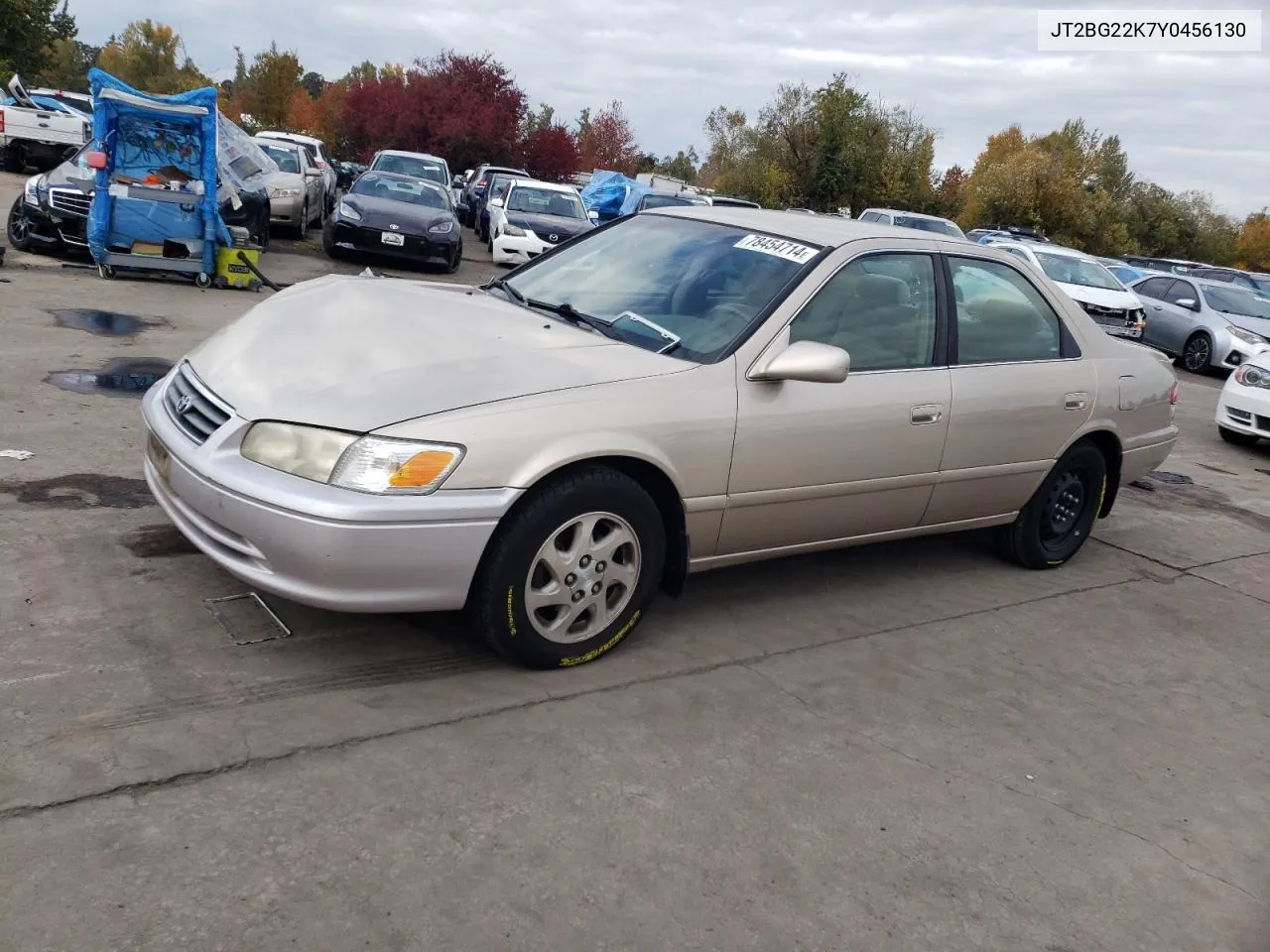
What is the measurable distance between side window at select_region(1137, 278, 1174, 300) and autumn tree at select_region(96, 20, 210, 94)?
57.5 meters

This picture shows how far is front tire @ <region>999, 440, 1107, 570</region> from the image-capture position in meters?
5.50

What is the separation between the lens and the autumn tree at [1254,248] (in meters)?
59.8

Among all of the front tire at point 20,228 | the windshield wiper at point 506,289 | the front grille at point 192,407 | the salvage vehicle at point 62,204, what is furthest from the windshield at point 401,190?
the front grille at point 192,407

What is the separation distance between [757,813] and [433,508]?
1.29 metres

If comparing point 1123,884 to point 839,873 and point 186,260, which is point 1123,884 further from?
point 186,260

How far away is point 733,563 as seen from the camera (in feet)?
14.1

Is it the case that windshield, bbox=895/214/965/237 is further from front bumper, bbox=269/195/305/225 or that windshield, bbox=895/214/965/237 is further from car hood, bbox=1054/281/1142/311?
front bumper, bbox=269/195/305/225

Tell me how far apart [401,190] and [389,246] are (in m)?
1.77

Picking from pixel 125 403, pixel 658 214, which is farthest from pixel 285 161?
pixel 658 214

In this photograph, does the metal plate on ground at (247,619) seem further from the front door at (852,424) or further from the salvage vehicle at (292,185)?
the salvage vehicle at (292,185)

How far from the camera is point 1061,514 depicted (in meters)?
5.72

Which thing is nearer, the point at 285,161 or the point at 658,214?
the point at 658,214

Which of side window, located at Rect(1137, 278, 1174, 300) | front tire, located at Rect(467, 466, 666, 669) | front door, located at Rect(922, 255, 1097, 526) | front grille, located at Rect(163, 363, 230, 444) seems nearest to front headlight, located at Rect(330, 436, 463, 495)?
front tire, located at Rect(467, 466, 666, 669)

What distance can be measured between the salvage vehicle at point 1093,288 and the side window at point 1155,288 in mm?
957
